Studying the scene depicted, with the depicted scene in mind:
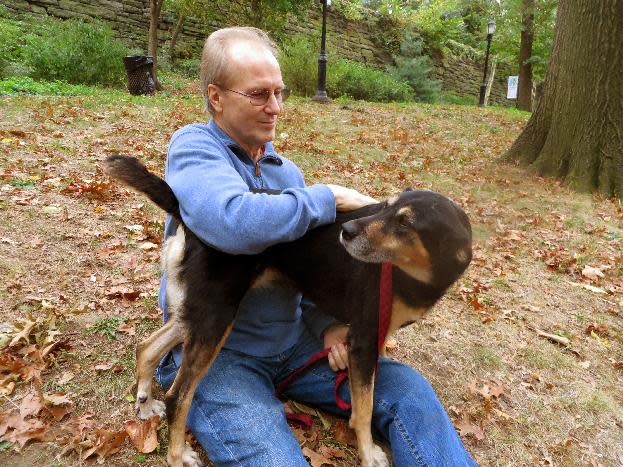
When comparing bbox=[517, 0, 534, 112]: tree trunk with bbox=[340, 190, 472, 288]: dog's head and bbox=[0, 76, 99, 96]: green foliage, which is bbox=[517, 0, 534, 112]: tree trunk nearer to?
bbox=[0, 76, 99, 96]: green foliage

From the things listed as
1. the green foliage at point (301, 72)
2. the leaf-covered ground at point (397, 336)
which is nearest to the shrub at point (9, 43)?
the leaf-covered ground at point (397, 336)

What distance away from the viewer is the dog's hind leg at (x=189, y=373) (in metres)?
2.37

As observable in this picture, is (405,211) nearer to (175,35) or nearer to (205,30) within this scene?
(175,35)

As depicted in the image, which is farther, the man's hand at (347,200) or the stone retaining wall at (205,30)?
the stone retaining wall at (205,30)

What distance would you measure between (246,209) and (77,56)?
11974 mm

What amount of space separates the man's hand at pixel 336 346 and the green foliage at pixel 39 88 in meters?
9.54

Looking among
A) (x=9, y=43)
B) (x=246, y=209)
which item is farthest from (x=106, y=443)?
(x=9, y=43)

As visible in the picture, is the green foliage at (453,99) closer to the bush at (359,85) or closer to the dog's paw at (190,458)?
the bush at (359,85)

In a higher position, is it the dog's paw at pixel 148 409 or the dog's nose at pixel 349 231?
the dog's nose at pixel 349 231

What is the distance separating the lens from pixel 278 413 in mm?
2459

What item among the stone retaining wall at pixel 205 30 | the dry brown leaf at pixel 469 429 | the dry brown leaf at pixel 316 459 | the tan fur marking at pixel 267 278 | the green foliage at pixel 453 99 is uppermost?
the stone retaining wall at pixel 205 30

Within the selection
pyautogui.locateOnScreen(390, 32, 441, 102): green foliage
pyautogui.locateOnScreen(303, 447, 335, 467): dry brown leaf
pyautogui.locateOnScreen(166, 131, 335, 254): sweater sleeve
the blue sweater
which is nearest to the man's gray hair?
the blue sweater

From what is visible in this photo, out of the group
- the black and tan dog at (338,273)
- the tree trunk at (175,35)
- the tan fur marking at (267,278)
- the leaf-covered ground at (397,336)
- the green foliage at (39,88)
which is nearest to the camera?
the black and tan dog at (338,273)

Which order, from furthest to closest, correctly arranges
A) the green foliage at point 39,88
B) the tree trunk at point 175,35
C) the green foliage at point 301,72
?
the tree trunk at point 175,35 → the green foliage at point 301,72 → the green foliage at point 39,88
